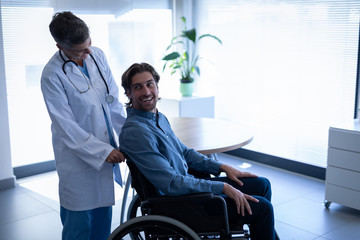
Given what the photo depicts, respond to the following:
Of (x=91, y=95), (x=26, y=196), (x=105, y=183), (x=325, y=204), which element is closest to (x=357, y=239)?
(x=325, y=204)

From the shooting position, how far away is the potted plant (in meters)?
4.76

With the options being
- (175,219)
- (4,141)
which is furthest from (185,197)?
(4,141)

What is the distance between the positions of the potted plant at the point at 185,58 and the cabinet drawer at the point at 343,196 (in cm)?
200

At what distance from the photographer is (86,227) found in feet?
7.10

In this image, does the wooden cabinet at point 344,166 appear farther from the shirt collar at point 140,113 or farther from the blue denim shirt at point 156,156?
the shirt collar at point 140,113

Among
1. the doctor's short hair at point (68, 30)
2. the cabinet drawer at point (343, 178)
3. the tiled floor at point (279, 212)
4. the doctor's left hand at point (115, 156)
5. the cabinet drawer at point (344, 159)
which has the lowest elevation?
the tiled floor at point (279, 212)

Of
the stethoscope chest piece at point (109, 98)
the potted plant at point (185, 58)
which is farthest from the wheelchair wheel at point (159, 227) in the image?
the potted plant at point (185, 58)

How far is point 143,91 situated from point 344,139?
1795 millimetres

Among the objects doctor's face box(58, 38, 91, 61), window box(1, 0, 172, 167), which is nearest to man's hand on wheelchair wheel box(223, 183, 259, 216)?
doctor's face box(58, 38, 91, 61)

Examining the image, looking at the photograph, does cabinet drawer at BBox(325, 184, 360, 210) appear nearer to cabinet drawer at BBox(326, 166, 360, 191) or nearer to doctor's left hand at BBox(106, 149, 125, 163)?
cabinet drawer at BBox(326, 166, 360, 191)

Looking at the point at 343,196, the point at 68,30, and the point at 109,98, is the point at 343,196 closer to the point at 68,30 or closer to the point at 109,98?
the point at 109,98

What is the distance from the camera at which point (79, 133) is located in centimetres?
202

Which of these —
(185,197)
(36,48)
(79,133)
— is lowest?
(185,197)

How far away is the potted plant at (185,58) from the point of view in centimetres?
476
